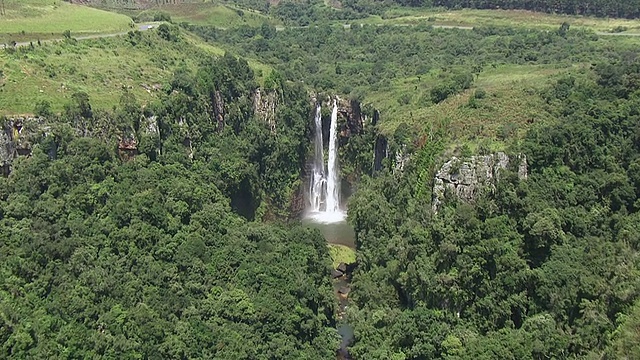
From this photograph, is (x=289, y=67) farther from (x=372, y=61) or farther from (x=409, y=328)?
(x=409, y=328)

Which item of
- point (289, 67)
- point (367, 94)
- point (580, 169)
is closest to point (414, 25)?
point (289, 67)

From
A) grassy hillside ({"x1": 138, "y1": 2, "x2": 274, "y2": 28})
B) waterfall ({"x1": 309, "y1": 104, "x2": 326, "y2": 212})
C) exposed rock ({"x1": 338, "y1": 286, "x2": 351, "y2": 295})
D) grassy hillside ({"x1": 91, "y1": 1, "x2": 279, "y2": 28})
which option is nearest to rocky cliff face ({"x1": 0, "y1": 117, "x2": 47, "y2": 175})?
exposed rock ({"x1": 338, "y1": 286, "x2": 351, "y2": 295})

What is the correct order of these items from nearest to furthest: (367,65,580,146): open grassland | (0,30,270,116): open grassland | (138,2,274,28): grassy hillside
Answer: (0,30,270,116): open grassland
(367,65,580,146): open grassland
(138,2,274,28): grassy hillside

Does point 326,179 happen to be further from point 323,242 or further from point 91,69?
point 91,69

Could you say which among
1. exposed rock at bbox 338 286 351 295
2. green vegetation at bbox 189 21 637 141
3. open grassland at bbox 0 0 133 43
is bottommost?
exposed rock at bbox 338 286 351 295

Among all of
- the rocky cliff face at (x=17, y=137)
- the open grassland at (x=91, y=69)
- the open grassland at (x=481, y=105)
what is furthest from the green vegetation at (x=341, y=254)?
the rocky cliff face at (x=17, y=137)

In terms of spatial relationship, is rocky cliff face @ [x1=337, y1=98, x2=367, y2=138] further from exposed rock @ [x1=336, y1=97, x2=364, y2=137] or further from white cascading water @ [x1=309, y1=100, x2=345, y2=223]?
white cascading water @ [x1=309, y1=100, x2=345, y2=223]

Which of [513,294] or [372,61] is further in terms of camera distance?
[372,61]
